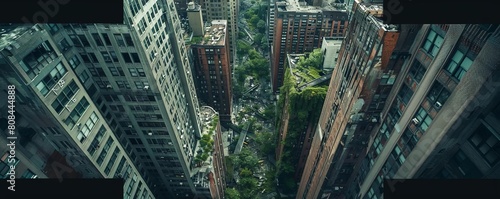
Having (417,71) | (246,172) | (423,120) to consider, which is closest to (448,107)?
(423,120)

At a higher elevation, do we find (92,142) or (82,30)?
(82,30)

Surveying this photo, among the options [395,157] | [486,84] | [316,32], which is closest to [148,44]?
[395,157]

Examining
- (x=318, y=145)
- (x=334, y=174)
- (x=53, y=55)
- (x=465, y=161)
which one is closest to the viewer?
(x=465, y=161)

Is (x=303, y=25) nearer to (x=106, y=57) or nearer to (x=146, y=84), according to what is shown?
(x=146, y=84)

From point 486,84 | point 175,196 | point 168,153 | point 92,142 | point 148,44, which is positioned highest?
point 486,84

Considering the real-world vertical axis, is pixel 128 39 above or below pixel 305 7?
above

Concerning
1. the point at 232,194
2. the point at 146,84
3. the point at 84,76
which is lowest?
the point at 232,194

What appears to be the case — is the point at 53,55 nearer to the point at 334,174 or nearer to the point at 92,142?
the point at 92,142
